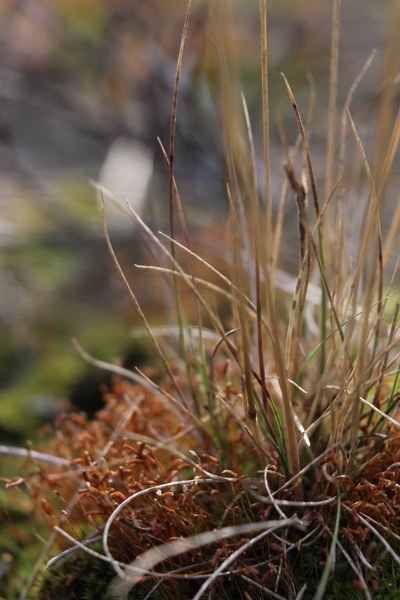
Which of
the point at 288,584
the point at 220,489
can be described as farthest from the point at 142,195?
the point at 288,584

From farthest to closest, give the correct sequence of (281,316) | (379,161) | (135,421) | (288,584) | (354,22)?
(354,22) → (281,316) → (135,421) → (288,584) → (379,161)

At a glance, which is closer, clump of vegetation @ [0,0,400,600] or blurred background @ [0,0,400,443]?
clump of vegetation @ [0,0,400,600]

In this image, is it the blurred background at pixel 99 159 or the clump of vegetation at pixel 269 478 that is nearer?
the clump of vegetation at pixel 269 478

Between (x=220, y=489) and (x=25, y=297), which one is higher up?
(x=220, y=489)

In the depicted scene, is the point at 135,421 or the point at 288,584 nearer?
the point at 288,584

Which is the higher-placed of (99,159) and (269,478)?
(269,478)

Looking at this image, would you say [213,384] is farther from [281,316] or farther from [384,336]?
[281,316]

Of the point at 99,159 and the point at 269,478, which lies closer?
the point at 269,478

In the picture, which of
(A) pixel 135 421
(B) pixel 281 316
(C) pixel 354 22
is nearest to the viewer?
(A) pixel 135 421
